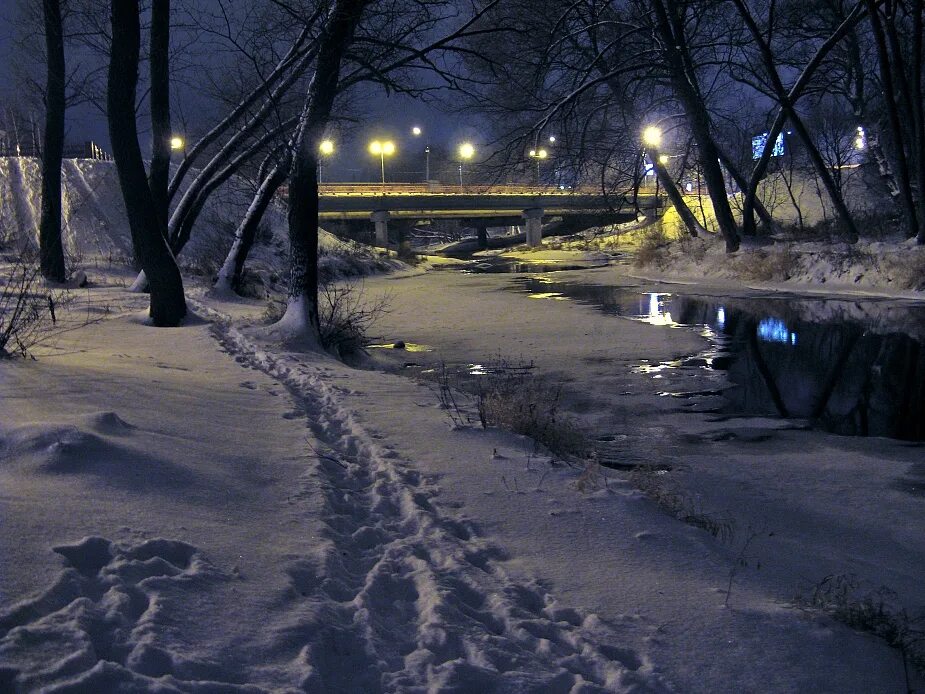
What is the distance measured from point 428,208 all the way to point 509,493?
58326mm

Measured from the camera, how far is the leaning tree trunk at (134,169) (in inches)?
494

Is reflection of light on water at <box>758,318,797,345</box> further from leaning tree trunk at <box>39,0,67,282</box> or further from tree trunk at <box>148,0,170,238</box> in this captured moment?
leaning tree trunk at <box>39,0,67,282</box>

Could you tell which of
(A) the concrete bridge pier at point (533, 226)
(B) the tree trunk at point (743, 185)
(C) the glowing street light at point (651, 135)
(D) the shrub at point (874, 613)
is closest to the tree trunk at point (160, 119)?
(C) the glowing street light at point (651, 135)

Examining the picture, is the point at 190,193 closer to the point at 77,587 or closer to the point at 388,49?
the point at 388,49

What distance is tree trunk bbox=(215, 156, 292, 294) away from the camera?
56.4ft

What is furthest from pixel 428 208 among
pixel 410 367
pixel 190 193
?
pixel 410 367

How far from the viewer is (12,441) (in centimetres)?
477

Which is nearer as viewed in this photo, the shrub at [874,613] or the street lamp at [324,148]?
the shrub at [874,613]

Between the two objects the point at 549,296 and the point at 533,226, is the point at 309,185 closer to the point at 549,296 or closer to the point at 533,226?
the point at 549,296

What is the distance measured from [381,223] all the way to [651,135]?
3862cm

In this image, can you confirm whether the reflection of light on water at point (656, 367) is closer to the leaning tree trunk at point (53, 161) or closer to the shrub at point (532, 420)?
the shrub at point (532, 420)

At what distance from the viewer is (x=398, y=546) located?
4.45 m

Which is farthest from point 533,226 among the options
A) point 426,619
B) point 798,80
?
point 426,619

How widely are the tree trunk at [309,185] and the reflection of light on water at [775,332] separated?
26.7 feet
